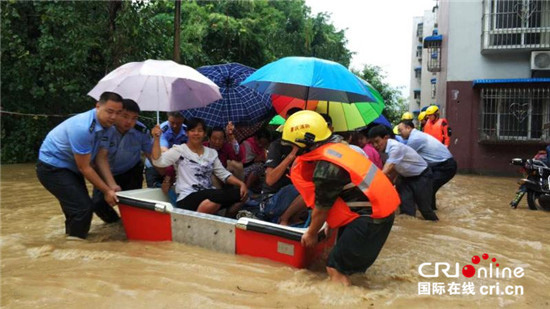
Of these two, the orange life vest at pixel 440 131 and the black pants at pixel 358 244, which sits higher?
the orange life vest at pixel 440 131

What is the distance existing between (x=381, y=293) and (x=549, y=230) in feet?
11.5

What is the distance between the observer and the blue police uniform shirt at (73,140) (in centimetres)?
399

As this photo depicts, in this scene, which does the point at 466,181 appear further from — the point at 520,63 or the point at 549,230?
the point at 549,230

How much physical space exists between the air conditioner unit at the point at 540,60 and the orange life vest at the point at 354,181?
10.4 meters

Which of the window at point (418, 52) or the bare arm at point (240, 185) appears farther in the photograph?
the window at point (418, 52)

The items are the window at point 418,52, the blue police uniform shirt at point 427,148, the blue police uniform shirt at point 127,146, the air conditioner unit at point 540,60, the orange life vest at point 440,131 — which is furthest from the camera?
the window at point 418,52

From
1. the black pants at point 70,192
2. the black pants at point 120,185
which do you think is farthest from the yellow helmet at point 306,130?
the black pants at point 120,185

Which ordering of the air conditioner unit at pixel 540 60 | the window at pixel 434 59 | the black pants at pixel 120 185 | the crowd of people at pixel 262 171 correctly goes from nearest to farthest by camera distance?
the crowd of people at pixel 262 171 → the black pants at pixel 120 185 → the air conditioner unit at pixel 540 60 → the window at pixel 434 59

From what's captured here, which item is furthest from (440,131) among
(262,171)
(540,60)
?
(540,60)

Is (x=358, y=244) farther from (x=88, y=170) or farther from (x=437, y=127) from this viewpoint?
(x=437, y=127)

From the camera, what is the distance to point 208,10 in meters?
17.4

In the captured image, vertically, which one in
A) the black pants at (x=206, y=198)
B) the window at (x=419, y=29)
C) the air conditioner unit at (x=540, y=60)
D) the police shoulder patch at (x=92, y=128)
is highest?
the window at (x=419, y=29)

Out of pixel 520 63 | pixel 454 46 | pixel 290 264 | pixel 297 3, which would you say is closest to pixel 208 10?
pixel 297 3

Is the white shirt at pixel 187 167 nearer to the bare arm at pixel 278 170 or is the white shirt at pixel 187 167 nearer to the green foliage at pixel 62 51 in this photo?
the bare arm at pixel 278 170
